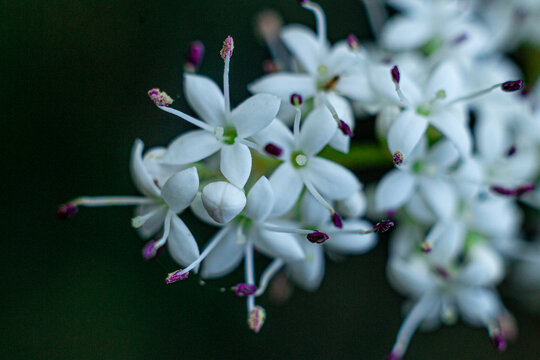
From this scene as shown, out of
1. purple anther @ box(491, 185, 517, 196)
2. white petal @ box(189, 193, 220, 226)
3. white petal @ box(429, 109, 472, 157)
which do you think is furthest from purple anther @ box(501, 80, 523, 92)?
white petal @ box(189, 193, 220, 226)

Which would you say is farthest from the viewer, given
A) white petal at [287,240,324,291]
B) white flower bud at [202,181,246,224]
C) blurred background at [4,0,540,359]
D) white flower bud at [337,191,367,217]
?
blurred background at [4,0,540,359]

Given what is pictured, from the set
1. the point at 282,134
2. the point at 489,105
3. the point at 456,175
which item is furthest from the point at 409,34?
the point at 282,134

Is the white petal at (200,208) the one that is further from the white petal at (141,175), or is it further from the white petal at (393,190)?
the white petal at (393,190)

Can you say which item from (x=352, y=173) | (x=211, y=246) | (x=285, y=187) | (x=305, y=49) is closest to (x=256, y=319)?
(x=211, y=246)

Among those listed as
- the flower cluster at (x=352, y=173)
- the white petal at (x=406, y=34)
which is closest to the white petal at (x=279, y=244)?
the flower cluster at (x=352, y=173)

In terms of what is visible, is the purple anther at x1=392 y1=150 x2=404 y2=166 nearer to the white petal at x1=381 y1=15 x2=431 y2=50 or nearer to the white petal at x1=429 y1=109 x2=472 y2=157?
the white petal at x1=429 y1=109 x2=472 y2=157

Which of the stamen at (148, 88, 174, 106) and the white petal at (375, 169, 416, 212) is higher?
the stamen at (148, 88, 174, 106)

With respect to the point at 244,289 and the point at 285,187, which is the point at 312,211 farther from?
the point at 244,289
